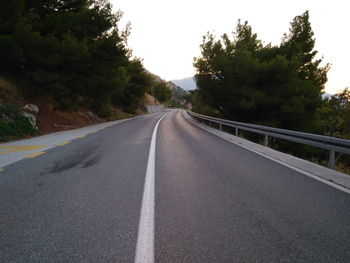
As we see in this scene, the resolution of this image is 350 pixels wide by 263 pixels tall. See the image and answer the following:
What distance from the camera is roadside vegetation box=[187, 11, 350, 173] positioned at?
15367 millimetres

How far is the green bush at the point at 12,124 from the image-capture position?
9577 millimetres

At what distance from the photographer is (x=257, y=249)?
81.7 inches

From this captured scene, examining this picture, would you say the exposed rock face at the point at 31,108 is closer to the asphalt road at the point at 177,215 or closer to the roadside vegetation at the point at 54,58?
the roadside vegetation at the point at 54,58

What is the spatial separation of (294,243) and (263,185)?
1763 millimetres

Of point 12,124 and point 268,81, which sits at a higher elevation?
point 268,81

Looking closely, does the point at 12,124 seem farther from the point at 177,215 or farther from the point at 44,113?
the point at 177,215

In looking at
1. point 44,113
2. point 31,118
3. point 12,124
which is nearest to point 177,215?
point 12,124

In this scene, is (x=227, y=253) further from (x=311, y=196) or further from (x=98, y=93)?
(x=98, y=93)

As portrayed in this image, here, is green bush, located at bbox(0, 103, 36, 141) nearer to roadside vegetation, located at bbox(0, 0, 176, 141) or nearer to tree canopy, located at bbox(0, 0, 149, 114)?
roadside vegetation, located at bbox(0, 0, 176, 141)

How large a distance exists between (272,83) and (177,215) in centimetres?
1634

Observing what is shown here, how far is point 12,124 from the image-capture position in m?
10.1

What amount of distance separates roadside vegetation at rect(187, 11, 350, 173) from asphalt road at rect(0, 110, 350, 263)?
11.0 meters

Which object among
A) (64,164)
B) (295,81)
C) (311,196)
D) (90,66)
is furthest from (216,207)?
(90,66)

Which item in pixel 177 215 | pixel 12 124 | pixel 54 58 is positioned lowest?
pixel 177 215
